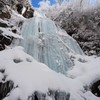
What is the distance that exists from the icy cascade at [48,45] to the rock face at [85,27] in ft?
2.46

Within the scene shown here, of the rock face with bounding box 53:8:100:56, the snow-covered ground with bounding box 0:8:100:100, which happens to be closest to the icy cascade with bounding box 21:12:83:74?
the rock face with bounding box 53:8:100:56

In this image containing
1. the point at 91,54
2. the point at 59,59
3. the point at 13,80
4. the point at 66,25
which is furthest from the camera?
the point at 66,25

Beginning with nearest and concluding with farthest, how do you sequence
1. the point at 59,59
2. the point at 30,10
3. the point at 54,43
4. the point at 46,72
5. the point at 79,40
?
1. the point at 46,72
2. the point at 59,59
3. the point at 54,43
4. the point at 79,40
5. the point at 30,10

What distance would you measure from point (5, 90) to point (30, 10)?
8.94 meters

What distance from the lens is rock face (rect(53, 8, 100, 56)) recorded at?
29.8ft

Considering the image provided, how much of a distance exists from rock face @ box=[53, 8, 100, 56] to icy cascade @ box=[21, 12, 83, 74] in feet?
2.46

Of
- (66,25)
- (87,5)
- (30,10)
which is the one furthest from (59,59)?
(30,10)

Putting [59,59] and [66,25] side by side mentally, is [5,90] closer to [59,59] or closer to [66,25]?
[59,59]

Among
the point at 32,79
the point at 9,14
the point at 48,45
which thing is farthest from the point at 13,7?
the point at 32,79

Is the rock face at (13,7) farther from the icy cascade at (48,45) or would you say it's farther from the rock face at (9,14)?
the icy cascade at (48,45)

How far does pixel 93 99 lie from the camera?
451cm

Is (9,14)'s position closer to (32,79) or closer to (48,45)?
(48,45)

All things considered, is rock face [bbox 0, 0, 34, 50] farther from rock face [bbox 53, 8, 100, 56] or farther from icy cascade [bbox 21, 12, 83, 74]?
rock face [bbox 53, 8, 100, 56]

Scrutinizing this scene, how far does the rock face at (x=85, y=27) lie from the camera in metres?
9.09
